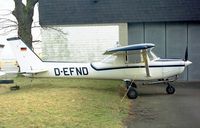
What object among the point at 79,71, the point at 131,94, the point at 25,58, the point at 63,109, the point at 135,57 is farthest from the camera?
the point at 135,57

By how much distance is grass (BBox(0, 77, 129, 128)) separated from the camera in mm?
11133

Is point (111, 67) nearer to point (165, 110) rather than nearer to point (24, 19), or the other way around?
point (165, 110)

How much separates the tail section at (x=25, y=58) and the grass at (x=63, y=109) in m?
1.28

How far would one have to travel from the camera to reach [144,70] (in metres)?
19.0

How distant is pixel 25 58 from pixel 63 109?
6.68 meters

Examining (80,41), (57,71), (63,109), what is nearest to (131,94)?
(57,71)

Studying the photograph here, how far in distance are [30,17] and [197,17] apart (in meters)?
9.74

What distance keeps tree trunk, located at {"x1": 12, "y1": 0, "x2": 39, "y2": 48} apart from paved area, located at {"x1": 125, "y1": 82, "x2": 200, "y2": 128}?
9.19 m

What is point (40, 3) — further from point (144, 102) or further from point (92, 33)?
point (144, 102)

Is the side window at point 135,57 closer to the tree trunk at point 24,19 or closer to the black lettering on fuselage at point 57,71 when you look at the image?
the black lettering on fuselage at point 57,71

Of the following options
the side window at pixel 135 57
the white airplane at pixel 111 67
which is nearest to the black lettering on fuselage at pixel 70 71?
the white airplane at pixel 111 67

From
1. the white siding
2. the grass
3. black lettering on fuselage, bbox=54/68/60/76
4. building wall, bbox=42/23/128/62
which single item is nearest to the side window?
the grass

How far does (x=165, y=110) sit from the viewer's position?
14438 millimetres

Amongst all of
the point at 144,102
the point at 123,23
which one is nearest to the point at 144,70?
the point at 144,102
